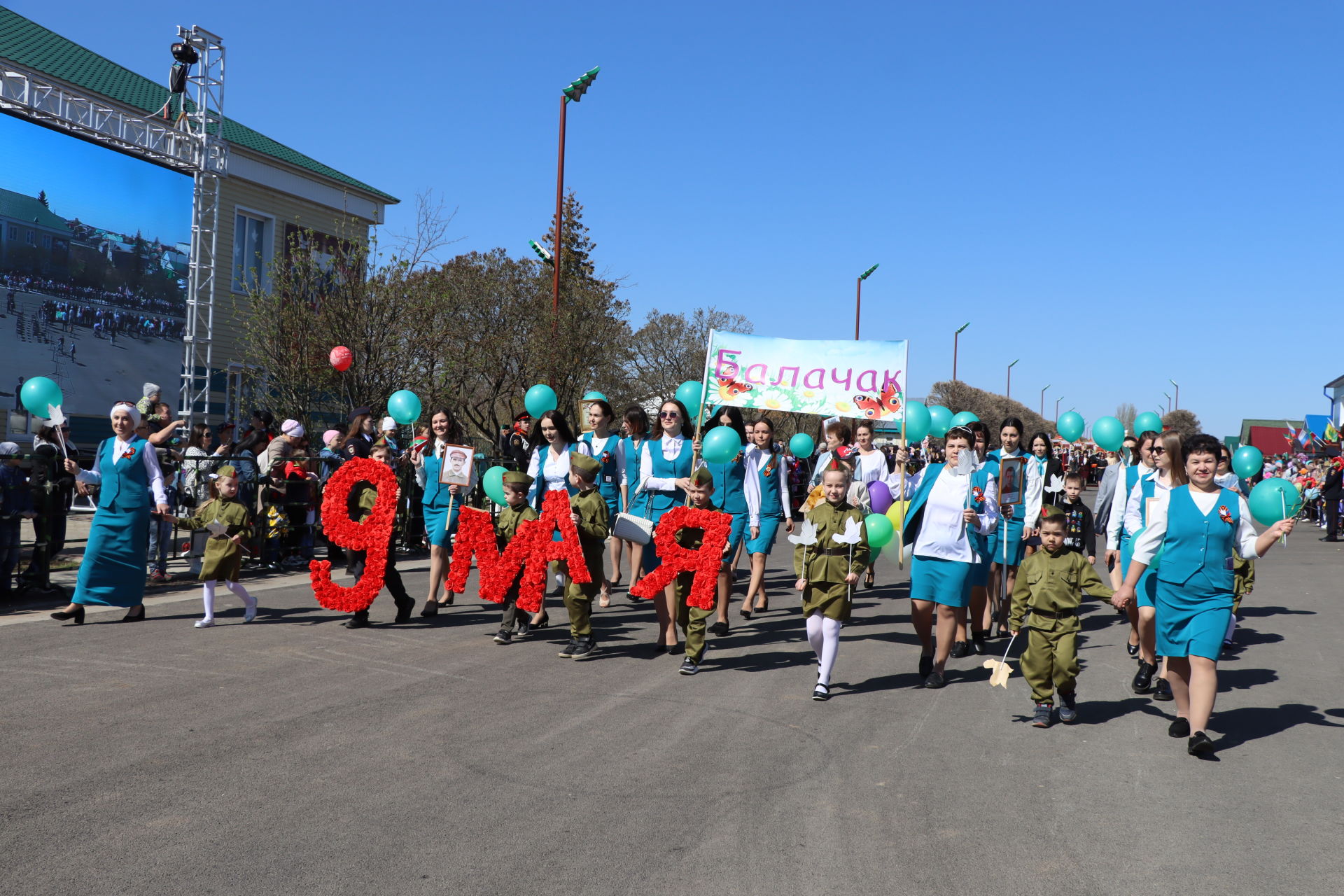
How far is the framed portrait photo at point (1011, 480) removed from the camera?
8422 mm

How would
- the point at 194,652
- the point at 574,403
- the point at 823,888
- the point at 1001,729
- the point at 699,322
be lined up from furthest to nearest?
the point at 699,322 → the point at 574,403 → the point at 194,652 → the point at 1001,729 → the point at 823,888

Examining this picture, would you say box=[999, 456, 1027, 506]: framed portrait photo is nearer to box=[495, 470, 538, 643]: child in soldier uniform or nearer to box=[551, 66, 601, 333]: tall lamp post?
box=[495, 470, 538, 643]: child in soldier uniform

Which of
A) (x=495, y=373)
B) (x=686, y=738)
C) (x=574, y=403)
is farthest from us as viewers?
(x=574, y=403)

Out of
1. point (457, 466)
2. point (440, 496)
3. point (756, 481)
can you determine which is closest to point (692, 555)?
point (756, 481)

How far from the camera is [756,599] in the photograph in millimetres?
10977

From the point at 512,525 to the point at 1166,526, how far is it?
4.80 m

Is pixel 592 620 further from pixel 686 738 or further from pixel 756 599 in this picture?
pixel 686 738

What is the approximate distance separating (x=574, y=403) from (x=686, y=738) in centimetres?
2264

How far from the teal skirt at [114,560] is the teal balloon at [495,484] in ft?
→ 10.0

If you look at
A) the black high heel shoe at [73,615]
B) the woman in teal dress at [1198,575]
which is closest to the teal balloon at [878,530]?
the woman in teal dress at [1198,575]

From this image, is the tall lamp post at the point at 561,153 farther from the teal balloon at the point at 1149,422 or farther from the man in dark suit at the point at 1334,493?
the man in dark suit at the point at 1334,493

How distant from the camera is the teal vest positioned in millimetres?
6055

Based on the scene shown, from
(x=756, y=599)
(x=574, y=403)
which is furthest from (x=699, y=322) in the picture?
(x=756, y=599)

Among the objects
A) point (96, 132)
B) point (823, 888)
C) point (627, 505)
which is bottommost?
point (823, 888)
